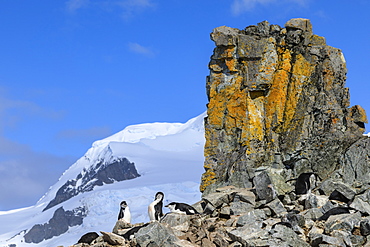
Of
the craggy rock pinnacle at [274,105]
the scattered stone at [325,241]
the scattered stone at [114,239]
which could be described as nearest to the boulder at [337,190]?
the craggy rock pinnacle at [274,105]

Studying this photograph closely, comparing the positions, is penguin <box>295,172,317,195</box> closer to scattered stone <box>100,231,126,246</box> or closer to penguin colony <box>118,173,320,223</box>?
penguin colony <box>118,173,320,223</box>

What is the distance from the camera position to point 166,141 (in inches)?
7648

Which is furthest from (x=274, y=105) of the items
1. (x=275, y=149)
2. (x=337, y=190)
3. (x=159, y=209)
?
(x=159, y=209)

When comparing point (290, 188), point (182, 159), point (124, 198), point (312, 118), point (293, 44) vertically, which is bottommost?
point (290, 188)

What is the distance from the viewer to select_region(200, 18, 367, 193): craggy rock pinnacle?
23516 millimetres

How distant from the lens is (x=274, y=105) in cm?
2523

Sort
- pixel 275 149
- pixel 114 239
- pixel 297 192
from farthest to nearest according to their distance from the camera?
pixel 275 149 → pixel 297 192 → pixel 114 239

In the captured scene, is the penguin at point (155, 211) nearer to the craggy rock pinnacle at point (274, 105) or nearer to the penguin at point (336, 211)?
the craggy rock pinnacle at point (274, 105)

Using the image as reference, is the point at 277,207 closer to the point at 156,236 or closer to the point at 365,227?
the point at 365,227

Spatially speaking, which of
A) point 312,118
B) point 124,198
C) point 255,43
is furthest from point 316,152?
point 124,198

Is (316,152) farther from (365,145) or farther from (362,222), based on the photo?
(362,222)

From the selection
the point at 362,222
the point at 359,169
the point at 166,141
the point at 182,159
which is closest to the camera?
the point at 362,222

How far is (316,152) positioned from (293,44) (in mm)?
4987

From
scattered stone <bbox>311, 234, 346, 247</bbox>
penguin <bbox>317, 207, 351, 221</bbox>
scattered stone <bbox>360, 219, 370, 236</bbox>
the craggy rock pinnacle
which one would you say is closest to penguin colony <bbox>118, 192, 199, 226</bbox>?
the craggy rock pinnacle
